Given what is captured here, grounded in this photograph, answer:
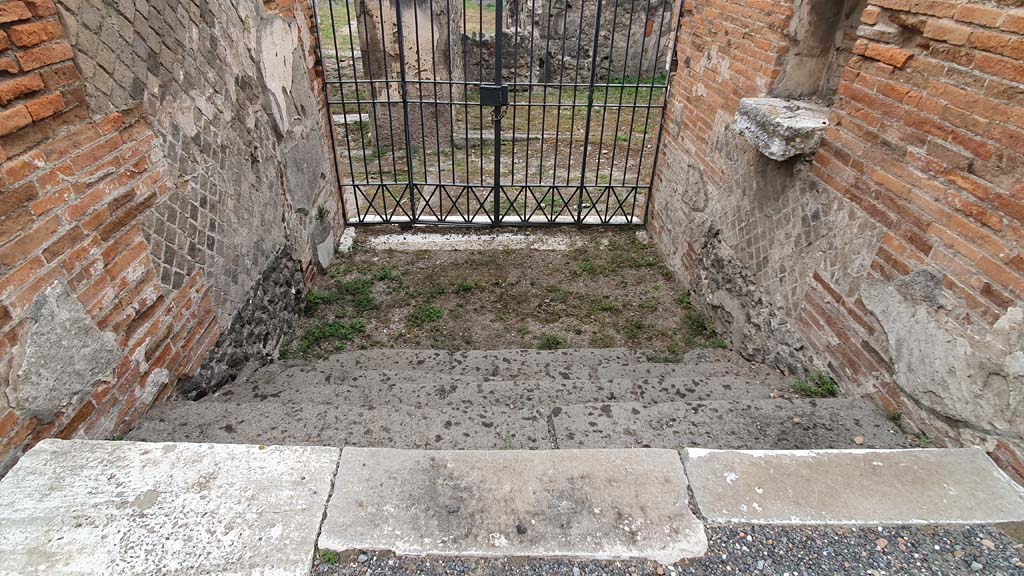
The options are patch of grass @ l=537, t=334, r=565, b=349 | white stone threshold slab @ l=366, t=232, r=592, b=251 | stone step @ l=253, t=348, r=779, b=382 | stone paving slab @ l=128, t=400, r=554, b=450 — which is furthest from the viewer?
white stone threshold slab @ l=366, t=232, r=592, b=251

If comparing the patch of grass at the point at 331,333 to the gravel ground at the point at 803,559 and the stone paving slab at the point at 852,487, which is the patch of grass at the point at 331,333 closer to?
the gravel ground at the point at 803,559

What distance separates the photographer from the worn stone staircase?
6.87 ft

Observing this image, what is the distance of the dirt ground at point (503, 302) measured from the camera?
3.99 m

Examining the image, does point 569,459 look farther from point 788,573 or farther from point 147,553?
point 147,553

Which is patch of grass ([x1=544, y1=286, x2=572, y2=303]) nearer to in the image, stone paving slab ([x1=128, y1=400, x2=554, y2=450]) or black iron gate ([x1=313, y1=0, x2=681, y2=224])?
black iron gate ([x1=313, y1=0, x2=681, y2=224])

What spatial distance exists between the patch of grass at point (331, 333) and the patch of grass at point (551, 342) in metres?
1.41

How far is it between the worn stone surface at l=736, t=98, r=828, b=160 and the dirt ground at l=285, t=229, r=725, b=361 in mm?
1554

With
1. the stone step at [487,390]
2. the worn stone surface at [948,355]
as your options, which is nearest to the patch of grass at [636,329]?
the stone step at [487,390]

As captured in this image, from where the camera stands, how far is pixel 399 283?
15.6ft

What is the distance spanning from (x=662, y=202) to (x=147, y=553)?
478 cm

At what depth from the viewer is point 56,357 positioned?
1.75 meters

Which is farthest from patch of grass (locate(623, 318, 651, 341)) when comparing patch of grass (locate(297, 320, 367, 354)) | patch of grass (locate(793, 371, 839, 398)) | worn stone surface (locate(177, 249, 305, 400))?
worn stone surface (locate(177, 249, 305, 400))

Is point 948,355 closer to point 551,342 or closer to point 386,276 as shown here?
point 551,342

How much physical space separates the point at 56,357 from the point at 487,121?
821 cm
